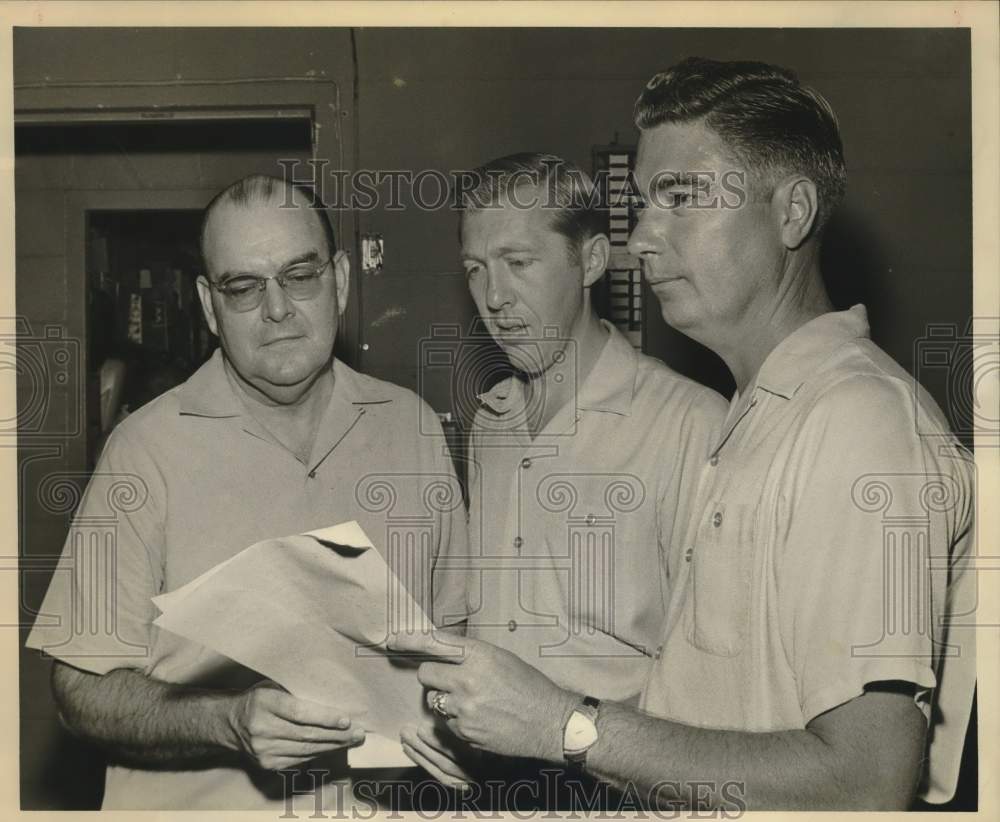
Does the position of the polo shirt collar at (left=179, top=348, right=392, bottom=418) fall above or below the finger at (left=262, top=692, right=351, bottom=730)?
above

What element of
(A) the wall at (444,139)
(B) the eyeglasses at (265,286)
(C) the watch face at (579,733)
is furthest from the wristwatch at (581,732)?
(B) the eyeglasses at (265,286)

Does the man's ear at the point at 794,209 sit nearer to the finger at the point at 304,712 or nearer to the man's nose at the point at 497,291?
the man's nose at the point at 497,291

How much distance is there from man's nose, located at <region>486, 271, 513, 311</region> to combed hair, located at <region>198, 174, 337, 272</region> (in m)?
0.23

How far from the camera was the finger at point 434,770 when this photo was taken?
5.17 feet

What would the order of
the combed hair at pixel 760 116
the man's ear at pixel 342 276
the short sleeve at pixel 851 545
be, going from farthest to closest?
1. the man's ear at pixel 342 276
2. the combed hair at pixel 760 116
3. the short sleeve at pixel 851 545

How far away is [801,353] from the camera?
1.42m

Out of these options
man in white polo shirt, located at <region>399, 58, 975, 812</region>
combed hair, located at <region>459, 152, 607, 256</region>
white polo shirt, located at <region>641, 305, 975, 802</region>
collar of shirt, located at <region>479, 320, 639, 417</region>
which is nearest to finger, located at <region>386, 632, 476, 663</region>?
man in white polo shirt, located at <region>399, 58, 975, 812</region>

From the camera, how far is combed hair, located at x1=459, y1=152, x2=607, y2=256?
158 centimetres

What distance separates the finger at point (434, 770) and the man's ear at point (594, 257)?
72 cm

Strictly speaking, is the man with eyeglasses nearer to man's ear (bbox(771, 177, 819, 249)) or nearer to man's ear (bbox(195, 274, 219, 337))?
man's ear (bbox(195, 274, 219, 337))

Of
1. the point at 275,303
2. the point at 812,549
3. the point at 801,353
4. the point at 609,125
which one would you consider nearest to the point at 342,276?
the point at 275,303

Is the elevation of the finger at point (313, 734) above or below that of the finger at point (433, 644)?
below

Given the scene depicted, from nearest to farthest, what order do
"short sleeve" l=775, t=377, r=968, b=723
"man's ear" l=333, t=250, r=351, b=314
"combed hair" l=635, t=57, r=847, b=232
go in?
"short sleeve" l=775, t=377, r=968, b=723, "combed hair" l=635, t=57, r=847, b=232, "man's ear" l=333, t=250, r=351, b=314

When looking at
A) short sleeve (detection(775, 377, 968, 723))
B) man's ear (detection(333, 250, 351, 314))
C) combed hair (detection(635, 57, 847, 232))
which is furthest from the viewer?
man's ear (detection(333, 250, 351, 314))
